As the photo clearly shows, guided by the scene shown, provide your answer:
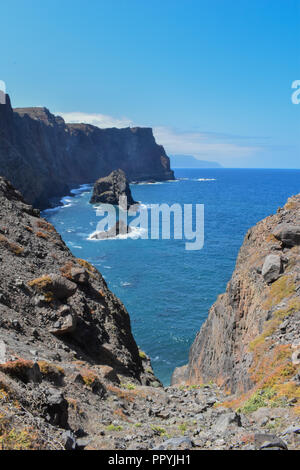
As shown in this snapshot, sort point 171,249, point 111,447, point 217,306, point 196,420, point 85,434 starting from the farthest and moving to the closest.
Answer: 1. point 171,249
2. point 217,306
3. point 196,420
4. point 85,434
5. point 111,447

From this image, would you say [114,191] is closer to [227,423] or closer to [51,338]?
[51,338]

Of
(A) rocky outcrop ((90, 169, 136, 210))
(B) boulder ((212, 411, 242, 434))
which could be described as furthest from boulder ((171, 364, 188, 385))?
(A) rocky outcrop ((90, 169, 136, 210))

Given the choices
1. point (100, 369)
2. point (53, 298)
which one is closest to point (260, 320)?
point (100, 369)

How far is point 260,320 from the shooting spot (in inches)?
813

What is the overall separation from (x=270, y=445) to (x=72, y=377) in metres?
8.94

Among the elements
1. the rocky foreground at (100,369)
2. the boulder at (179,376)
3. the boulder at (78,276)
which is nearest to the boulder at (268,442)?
the rocky foreground at (100,369)

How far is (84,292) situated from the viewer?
82.3ft

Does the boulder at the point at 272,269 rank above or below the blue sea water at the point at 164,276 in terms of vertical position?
above

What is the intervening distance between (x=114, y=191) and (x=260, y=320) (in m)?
137

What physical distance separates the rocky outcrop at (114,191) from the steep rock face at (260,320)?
118 m

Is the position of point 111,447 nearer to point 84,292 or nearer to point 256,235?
point 84,292

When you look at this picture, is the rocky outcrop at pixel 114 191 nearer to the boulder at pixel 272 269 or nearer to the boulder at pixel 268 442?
the boulder at pixel 272 269

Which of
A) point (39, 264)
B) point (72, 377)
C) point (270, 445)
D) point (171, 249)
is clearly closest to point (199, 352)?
point (39, 264)

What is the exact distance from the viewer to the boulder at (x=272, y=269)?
73.4 feet
